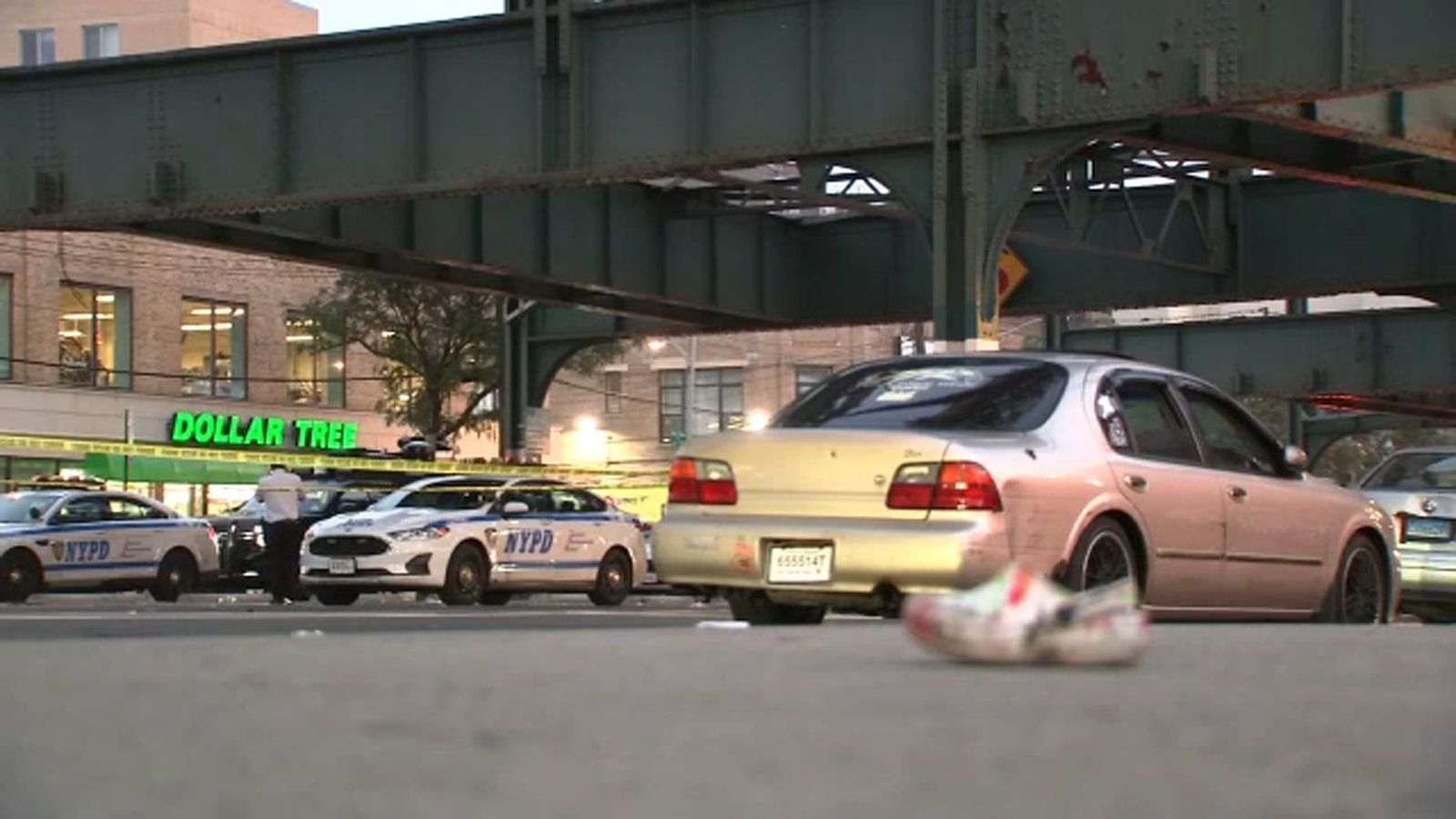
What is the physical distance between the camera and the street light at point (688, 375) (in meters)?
78.4

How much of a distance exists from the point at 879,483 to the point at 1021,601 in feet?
14.6

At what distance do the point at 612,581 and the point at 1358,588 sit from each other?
15.5 meters

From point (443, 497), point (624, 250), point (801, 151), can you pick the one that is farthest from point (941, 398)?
point (624, 250)

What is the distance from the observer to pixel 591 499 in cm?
2792

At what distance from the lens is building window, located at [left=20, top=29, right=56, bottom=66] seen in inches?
2778

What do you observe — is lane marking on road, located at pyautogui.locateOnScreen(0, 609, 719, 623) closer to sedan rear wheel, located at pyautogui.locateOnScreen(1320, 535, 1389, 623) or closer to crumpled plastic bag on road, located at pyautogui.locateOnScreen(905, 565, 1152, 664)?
sedan rear wheel, located at pyautogui.locateOnScreen(1320, 535, 1389, 623)

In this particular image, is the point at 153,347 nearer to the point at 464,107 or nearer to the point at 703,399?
the point at 464,107

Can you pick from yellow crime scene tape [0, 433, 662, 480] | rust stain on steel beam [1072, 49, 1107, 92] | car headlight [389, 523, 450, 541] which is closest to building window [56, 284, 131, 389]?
yellow crime scene tape [0, 433, 662, 480]

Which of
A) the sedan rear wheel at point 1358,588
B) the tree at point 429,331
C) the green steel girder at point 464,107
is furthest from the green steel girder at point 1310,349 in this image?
the sedan rear wheel at point 1358,588

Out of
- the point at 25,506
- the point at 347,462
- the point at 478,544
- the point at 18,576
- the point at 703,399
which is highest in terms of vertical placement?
the point at 703,399

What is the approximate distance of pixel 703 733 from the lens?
4.99 m

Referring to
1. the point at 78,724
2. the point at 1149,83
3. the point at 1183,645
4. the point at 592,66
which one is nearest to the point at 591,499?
the point at 592,66

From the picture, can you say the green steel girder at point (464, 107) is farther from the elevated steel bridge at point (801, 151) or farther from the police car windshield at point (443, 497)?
the police car windshield at point (443, 497)

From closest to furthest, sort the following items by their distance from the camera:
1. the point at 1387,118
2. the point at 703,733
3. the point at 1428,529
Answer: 1. the point at 703,733
2. the point at 1428,529
3. the point at 1387,118
